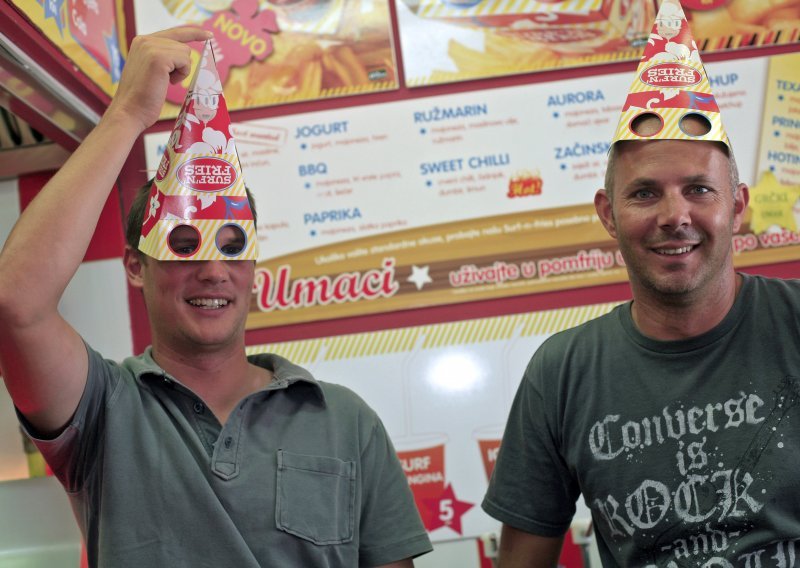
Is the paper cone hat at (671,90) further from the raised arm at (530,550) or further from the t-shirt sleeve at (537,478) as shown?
the raised arm at (530,550)

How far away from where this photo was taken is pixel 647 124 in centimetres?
138

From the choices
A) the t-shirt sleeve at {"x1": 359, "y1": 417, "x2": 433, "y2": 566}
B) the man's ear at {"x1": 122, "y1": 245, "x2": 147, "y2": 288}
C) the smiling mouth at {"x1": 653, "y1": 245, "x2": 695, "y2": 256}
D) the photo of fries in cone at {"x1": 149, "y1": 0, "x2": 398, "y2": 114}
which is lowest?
the t-shirt sleeve at {"x1": 359, "y1": 417, "x2": 433, "y2": 566}

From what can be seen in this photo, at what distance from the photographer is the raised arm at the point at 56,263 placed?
3.59ft

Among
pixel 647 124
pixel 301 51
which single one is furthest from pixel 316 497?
pixel 301 51

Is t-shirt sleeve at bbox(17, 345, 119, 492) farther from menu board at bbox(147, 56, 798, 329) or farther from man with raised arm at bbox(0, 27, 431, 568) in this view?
menu board at bbox(147, 56, 798, 329)

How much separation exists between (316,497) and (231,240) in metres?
0.44

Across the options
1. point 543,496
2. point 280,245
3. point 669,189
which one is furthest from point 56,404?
point 280,245

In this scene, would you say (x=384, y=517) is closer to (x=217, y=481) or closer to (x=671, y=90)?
(x=217, y=481)

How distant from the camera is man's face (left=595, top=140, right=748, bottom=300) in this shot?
1.29m

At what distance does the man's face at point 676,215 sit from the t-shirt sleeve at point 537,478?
267mm

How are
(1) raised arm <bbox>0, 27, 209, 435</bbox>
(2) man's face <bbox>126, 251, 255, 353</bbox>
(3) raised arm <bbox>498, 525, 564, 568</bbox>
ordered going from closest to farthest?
1. (1) raised arm <bbox>0, 27, 209, 435</bbox>
2. (2) man's face <bbox>126, 251, 255, 353</bbox>
3. (3) raised arm <bbox>498, 525, 564, 568</bbox>

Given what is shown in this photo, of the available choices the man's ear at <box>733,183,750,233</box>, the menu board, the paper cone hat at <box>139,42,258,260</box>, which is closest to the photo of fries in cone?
the menu board

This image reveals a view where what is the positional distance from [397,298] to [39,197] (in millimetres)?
1378

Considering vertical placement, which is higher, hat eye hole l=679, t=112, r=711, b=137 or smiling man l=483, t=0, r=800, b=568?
hat eye hole l=679, t=112, r=711, b=137
